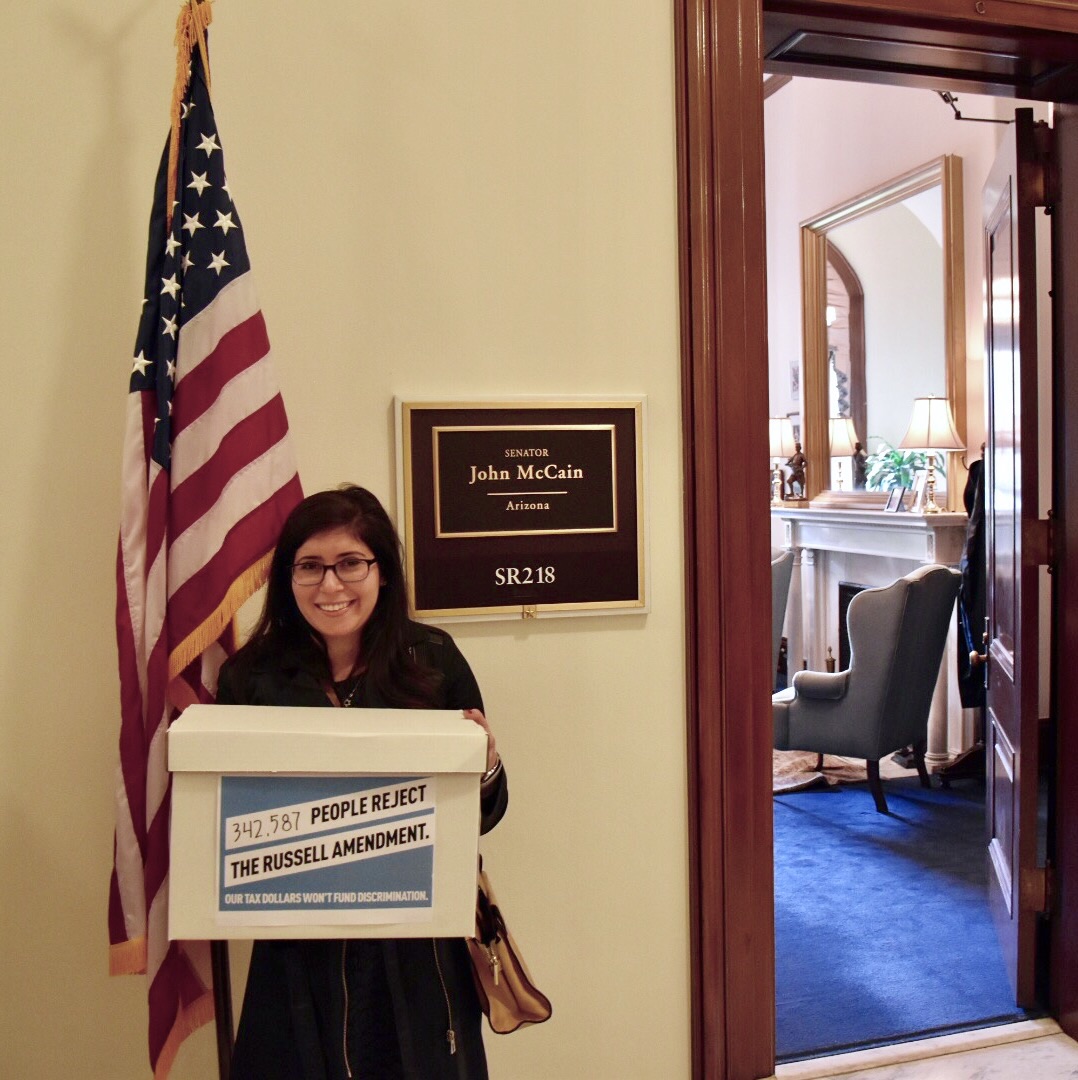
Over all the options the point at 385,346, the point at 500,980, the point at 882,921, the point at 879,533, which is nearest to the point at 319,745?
the point at 500,980

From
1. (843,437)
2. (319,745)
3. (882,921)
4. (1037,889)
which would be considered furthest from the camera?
(843,437)

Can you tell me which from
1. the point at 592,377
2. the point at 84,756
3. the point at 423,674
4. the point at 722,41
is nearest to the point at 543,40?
the point at 722,41

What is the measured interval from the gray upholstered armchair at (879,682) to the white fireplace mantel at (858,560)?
524mm

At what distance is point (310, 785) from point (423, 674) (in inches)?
11.1

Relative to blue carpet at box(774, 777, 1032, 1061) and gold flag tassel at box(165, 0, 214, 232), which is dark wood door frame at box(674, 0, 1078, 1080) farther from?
gold flag tassel at box(165, 0, 214, 232)

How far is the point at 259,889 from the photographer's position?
1499 mm

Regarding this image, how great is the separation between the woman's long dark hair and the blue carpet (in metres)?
1.59

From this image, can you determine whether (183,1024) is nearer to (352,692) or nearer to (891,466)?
(352,692)

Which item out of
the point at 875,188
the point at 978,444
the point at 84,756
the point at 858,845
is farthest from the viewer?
the point at 875,188

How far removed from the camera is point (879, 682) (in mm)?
4281

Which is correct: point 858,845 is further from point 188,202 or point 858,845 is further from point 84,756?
point 188,202

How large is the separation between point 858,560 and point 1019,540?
3220 mm

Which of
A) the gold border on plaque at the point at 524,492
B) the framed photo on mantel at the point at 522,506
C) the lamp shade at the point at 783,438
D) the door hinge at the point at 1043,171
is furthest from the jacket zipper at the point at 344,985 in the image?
the lamp shade at the point at 783,438

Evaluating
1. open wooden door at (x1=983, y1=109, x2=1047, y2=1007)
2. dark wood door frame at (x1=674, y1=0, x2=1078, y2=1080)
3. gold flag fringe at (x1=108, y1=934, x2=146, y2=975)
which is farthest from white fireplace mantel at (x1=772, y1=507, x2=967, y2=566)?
gold flag fringe at (x1=108, y1=934, x2=146, y2=975)
